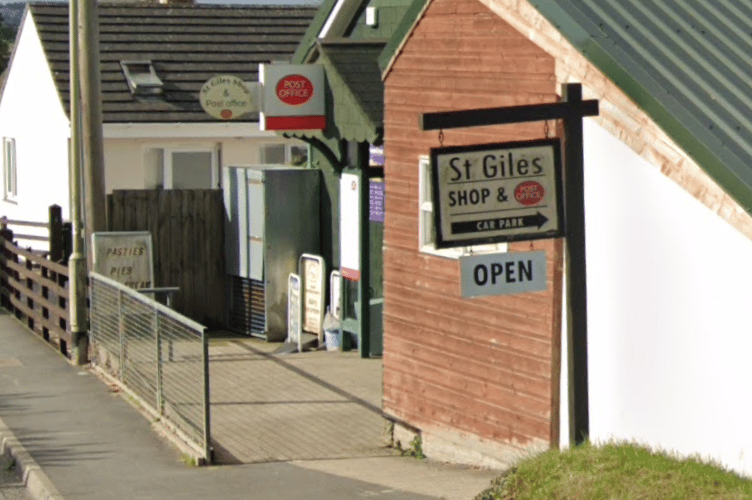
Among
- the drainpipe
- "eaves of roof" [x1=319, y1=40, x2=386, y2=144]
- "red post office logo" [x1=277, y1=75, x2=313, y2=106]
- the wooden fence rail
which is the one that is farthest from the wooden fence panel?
"eaves of roof" [x1=319, y1=40, x2=386, y2=144]

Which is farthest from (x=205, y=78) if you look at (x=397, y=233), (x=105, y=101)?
(x=397, y=233)

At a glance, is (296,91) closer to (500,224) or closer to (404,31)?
(404,31)

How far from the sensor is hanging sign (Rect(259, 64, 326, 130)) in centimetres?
1905

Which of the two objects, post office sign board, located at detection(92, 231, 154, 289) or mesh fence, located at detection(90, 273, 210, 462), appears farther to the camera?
post office sign board, located at detection(92, 231, 154, 289)

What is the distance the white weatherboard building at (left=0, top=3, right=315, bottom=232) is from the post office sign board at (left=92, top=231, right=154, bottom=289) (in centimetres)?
749

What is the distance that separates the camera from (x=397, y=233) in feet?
46.0

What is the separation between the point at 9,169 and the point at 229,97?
14.2m

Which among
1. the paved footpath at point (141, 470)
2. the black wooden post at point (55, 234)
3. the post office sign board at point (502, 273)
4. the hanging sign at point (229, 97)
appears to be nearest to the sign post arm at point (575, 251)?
the post office sign board at point (502, 273)

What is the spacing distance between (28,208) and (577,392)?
23.2m

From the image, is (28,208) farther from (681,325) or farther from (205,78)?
(681,325)

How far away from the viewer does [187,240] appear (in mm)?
21656

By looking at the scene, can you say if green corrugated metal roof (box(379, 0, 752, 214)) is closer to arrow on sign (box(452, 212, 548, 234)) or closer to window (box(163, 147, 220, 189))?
arrow on sign (box(452, 212, 548, 234))

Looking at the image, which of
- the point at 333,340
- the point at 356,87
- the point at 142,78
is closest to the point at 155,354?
the point at 356,87

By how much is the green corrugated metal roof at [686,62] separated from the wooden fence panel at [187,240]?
1068cm
